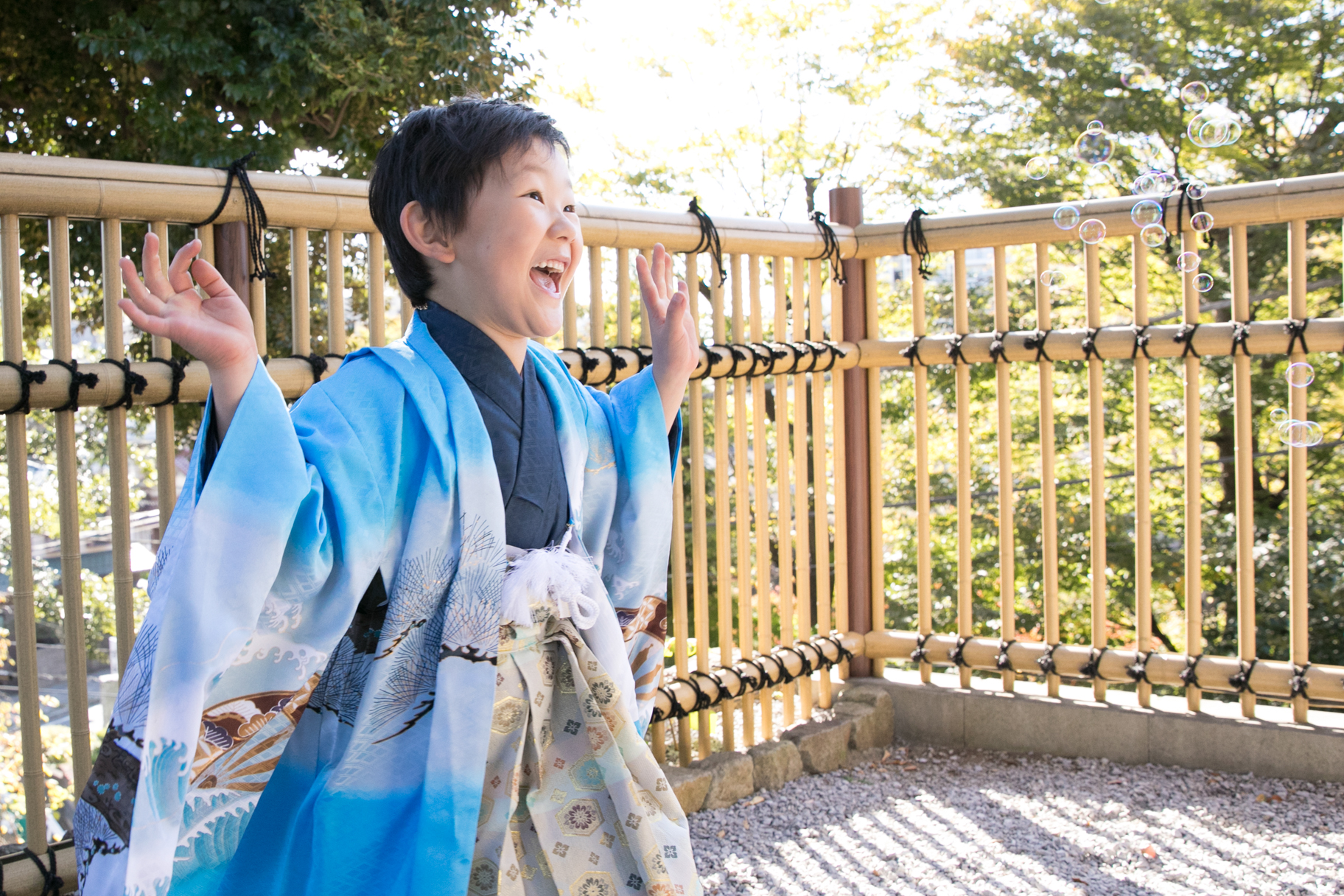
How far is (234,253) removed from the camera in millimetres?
2092

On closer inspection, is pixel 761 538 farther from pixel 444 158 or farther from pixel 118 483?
pixel 444 158

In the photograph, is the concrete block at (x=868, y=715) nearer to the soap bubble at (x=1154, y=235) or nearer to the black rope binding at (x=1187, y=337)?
the black rope binding at (x=1187, y=337)

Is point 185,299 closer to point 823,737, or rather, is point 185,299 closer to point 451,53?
point 823,737

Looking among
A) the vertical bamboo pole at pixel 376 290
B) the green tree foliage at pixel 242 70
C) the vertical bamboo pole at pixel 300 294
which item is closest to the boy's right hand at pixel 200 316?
the vertical bamboo pole at pixel 300 294

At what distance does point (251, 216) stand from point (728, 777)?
74.2 inches

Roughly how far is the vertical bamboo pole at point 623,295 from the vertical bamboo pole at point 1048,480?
1.27 m

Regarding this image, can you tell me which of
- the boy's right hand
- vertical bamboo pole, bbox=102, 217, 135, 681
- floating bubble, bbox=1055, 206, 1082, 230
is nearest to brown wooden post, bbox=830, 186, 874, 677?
floating bubble, bbox=1055, 206, 1082, 230

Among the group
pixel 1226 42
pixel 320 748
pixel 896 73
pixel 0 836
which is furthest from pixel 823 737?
pixel 896 73

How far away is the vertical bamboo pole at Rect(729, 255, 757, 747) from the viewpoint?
121 inches

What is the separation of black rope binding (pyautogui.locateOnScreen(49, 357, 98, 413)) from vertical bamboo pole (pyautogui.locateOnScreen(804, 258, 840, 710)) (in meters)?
2.03

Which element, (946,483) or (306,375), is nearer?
(306,375)

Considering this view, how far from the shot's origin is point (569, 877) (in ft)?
4.80

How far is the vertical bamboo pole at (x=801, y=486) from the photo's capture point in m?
3.27

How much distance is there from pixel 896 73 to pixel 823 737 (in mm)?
9629
